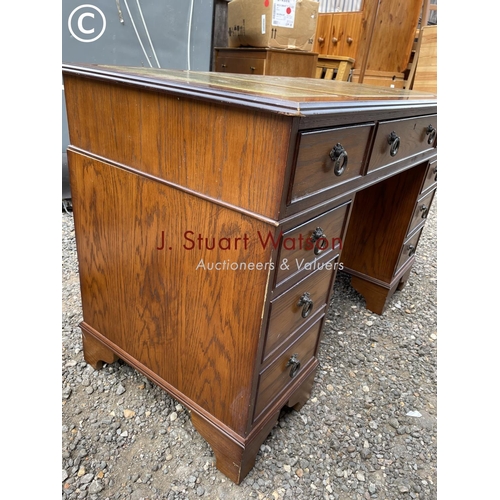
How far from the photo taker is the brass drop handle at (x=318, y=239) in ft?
3.08

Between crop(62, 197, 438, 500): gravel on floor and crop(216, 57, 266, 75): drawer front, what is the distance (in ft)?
6.78

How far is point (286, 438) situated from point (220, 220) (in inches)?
32.6

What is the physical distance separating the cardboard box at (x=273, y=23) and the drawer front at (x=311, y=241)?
2161 mm

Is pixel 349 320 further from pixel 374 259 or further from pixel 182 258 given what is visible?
pixel 182 258

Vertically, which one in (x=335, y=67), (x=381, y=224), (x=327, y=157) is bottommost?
(x=381, y=224)

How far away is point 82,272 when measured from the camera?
129 centimetres

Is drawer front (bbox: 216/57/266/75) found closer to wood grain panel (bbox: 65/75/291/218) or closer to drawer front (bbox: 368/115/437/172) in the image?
drawer front (bbox: 368/115/437/172)

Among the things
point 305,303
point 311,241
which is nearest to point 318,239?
point 311,241

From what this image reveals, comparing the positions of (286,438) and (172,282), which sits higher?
(172,282)

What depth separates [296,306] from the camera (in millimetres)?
1039

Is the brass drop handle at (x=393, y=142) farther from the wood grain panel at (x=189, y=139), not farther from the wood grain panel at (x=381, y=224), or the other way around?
the wood grain panel at (x=381, y=224)

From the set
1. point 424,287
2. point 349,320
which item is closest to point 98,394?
point 349,320

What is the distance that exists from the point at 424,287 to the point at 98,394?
1.88 meters

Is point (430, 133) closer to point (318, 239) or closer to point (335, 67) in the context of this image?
point (318, 239)
